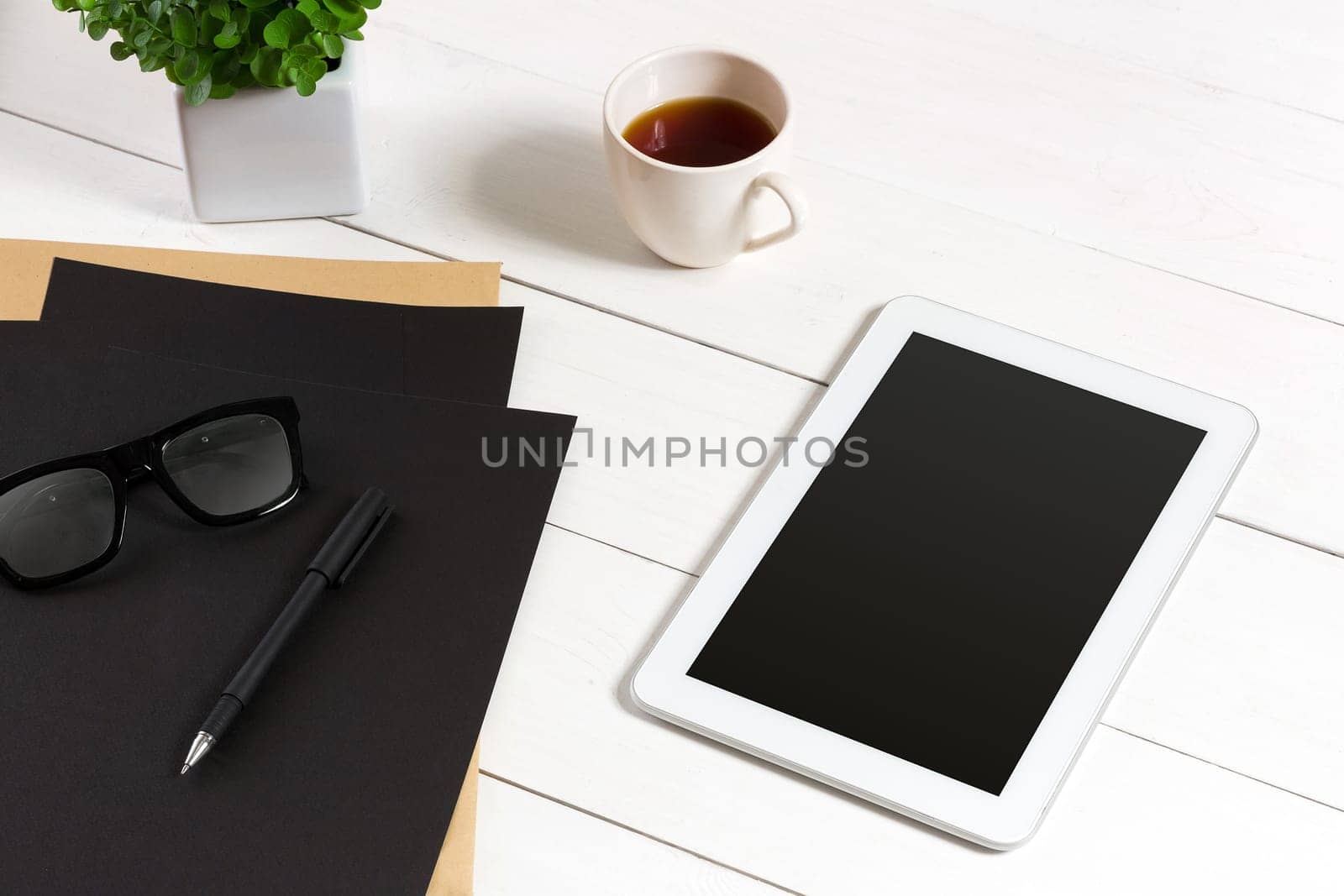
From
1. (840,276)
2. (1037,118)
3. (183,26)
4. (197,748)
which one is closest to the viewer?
(197,748)

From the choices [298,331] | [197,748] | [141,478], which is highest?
[298,331]

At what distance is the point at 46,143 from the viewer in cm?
89

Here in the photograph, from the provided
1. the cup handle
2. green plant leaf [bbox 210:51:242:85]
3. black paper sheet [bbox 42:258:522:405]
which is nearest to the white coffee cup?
the cup handle

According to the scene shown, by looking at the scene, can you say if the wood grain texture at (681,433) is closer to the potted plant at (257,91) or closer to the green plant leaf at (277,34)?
the potted plant at (257,91)

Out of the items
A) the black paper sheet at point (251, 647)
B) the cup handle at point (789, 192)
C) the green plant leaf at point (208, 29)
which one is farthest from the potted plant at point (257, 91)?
the cup handle at point (789, 192)

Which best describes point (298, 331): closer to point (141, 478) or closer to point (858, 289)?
point (141, 478)

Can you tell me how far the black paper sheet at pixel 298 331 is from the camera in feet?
2.50

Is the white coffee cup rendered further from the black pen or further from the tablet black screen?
the black pen

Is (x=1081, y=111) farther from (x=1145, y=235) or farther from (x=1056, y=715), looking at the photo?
(x=1056, y=715)

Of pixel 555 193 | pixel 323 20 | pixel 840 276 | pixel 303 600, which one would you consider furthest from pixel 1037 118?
pixel 303 600

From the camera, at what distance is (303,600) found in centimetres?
64

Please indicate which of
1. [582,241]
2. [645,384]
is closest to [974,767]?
[645,384]

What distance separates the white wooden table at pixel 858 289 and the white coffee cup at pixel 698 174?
0.04m

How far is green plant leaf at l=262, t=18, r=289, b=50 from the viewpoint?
746 mm
